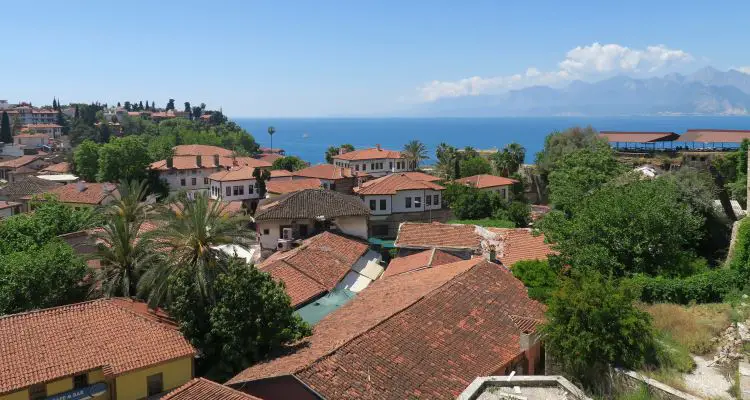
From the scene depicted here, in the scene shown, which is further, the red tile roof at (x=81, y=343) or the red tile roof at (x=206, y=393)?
the red tile roof at (x=81, y=343)

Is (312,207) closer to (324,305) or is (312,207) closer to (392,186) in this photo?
(392,186)

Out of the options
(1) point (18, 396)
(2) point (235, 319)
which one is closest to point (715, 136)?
(2) point (235, 319)

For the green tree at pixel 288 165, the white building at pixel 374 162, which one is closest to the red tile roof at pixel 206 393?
the white building at pixel 374 162

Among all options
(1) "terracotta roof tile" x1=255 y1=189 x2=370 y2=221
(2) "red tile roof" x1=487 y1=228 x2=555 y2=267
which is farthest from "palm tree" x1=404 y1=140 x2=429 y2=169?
(2) "red tile roof" x1=487 y1=228 x2=555 y2=267

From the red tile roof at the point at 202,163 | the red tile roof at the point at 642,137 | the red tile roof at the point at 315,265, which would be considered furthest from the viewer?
the red tile roof at the point at 202,163

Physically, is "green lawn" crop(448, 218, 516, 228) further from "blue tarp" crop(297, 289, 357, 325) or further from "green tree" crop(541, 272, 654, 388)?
"green tree" crop(541, 272, 654, 388)

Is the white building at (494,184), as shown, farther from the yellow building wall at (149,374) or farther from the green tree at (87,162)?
the green tree at (87,162)
